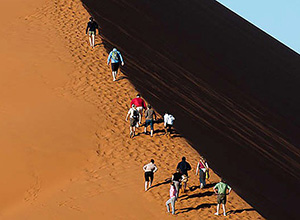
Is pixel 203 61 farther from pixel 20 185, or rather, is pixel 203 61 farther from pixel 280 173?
pixel 20 185

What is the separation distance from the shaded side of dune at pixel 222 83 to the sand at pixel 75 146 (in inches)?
68.4

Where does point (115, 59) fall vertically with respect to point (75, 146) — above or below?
above

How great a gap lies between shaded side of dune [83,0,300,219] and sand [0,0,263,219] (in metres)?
1.74

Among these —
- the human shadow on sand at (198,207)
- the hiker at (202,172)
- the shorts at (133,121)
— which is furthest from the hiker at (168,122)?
the human shadow on sand at (198,207)

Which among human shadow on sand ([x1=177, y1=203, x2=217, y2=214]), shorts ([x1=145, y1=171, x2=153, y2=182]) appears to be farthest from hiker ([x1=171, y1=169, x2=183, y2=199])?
shorts ([x1=145, y1=171, x2=153, y2=182])

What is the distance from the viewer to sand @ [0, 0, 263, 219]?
21.6 m

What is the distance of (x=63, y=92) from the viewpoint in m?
28.1

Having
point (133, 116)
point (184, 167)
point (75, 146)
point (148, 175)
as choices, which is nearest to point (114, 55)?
point (133, 116)

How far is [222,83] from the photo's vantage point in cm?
4372

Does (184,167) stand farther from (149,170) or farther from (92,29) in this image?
(92,29)

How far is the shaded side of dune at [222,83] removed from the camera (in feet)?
92.5

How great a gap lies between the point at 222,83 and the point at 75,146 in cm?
2034

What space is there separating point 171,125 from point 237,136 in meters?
7.54

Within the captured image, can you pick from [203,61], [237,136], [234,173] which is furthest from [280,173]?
[203,61]
